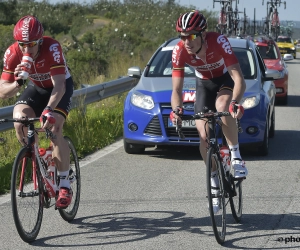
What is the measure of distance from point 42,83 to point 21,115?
0.44m

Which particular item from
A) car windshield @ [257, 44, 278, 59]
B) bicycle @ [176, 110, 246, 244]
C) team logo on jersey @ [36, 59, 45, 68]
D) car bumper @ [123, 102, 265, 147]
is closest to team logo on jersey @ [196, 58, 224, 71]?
bicycle @ [176, 110, 246, 244]

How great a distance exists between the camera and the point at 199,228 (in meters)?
6.76

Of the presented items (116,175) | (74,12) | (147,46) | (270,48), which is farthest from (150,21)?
(116,175)

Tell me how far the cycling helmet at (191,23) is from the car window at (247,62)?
500cm

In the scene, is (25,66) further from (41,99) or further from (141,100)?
(141,100)

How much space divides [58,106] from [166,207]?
1.62 metres

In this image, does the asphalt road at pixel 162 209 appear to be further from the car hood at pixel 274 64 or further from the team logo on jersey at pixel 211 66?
the car hood at pixel 274 64

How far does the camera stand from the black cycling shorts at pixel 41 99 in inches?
263

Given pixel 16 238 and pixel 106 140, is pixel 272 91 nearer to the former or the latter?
pixel 106 140

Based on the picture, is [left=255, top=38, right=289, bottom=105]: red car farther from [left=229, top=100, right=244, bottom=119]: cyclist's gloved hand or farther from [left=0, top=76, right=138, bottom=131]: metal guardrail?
[left=229, top=100, right=244, bottom=119]: cyclist's gloved hand

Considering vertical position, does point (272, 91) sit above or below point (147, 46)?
above

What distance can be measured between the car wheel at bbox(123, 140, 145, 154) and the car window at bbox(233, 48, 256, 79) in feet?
6.25

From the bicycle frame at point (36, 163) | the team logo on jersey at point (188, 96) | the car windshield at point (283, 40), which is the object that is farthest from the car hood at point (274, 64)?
the car windshield at point (283, 40)

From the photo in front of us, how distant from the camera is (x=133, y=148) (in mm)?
10898
